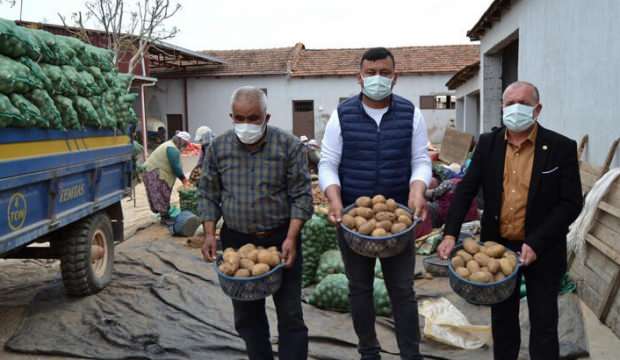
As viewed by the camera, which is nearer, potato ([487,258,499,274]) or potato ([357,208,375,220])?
potato ([487,258,499,274])

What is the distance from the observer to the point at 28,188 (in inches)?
166

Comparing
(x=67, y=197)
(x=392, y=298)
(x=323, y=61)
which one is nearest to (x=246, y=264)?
(x=392, y=298)

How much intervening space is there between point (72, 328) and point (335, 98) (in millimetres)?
26101

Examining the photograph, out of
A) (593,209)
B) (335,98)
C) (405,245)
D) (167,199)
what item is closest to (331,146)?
(405,245)

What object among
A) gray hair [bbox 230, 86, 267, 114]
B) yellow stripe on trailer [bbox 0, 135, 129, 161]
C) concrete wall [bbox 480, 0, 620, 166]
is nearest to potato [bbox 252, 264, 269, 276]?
gray hair [bbox 230, 86, 267, 114]

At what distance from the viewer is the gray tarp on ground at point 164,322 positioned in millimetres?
4277

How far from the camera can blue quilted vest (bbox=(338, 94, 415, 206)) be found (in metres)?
3.30

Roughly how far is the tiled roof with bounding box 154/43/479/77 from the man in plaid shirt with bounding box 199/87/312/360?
2637cm

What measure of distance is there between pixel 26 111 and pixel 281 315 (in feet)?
7.73

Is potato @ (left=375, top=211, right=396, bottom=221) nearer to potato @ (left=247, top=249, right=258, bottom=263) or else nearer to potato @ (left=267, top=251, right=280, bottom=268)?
potato @ (left=267, top=251, right=280, bottom=268)

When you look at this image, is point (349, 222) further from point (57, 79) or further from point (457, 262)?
point (57, 79)

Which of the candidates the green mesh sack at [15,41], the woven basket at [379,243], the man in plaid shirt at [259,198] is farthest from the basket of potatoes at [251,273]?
the green mesh sack at [15,41]

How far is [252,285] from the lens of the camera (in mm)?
3027

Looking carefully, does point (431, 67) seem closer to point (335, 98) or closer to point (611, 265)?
point (335, 98)
